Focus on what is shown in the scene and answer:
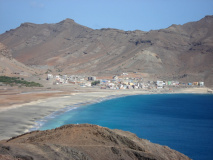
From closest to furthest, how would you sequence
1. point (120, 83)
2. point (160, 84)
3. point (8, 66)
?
point (8, 66), point (120, 83), point (160, 84)

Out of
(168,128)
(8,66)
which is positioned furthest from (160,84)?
(168,128)

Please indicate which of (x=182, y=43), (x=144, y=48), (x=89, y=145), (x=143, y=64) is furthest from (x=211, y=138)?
(x=182, y=43)

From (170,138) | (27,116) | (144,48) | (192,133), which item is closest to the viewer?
(170,138)

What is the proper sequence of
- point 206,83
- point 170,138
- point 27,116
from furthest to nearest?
point 206,83 → point 27,116 → point 170,138

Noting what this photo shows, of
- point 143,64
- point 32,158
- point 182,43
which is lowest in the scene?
point 32,158

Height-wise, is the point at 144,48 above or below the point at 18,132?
above

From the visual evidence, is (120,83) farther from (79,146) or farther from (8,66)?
(79,146)

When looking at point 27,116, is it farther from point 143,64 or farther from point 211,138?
point 143,64

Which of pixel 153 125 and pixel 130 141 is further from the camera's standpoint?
pixel 153 125
